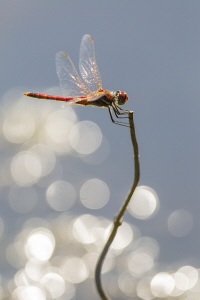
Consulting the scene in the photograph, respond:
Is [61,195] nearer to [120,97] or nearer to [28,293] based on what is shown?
[28,293]

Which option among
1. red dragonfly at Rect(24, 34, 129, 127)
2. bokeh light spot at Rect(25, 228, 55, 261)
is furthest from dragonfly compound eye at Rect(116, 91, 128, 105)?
bokeh light spot at Rect(25, 228, 55, 261)

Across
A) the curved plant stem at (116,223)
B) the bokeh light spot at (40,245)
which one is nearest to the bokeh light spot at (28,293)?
the bokeh light spot at (40,245)

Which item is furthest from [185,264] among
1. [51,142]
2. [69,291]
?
[51,142]

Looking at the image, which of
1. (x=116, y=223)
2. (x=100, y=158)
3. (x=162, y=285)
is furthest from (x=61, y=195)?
(x=116, y=223)

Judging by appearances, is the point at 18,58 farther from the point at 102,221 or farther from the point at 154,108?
the point at 102,221

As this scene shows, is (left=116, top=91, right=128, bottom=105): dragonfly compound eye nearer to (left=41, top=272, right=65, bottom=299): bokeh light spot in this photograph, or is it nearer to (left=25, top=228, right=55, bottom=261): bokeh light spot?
(left=41, top=272, right=65, bottom=299): bokeh light spot

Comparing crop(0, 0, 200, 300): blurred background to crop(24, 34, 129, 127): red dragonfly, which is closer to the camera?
crop(24, 34, 129, 127): red dragonfly
